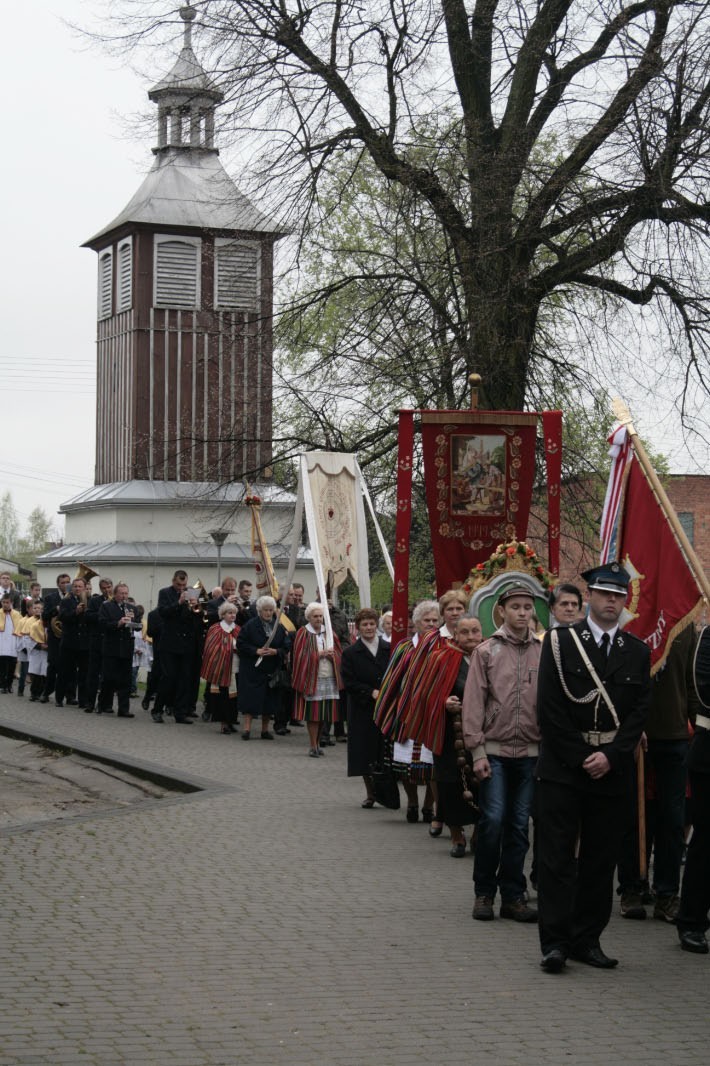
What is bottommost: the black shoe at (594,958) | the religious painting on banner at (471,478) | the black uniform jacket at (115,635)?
the black shoe at (594,958)

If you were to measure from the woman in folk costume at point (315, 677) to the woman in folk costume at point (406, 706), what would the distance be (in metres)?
4.62

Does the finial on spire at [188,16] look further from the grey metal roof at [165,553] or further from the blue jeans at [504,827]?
the grey metal roof at [165,553]

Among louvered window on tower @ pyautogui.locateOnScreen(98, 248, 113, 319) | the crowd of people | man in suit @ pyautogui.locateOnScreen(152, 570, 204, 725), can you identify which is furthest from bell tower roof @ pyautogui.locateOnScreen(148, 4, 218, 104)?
louvered window on tower @ pyautogui.locateOnScreen(98, 248, 113, 319)

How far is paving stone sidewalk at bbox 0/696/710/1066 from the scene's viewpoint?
6.24m

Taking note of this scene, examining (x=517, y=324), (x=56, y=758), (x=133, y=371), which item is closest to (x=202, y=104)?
(x=517, y=324)

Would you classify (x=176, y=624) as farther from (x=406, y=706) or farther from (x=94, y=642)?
(x=406, y=706)

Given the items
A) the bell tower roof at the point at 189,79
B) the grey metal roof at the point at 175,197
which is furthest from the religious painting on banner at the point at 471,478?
the grey metal roof at the point at 175,197

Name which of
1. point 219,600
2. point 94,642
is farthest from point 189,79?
point 94,642

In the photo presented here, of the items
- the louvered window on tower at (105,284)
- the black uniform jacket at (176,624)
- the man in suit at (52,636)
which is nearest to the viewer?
the black uniform jacket at (176,624)

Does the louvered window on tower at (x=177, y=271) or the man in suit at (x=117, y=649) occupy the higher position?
the louvered window on tower at (x=177, y=271)

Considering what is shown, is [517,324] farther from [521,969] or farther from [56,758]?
[521,969]

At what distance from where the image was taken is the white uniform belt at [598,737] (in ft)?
25.7

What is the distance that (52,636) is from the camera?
A: 81.7 ft

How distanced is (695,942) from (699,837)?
0.53 meters
